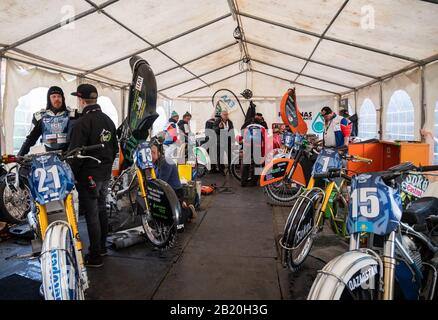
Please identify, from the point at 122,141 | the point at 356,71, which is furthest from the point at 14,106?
the point at 356,71

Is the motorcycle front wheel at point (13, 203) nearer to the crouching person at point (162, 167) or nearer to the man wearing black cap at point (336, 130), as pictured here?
the crouching person at point (162, 167)

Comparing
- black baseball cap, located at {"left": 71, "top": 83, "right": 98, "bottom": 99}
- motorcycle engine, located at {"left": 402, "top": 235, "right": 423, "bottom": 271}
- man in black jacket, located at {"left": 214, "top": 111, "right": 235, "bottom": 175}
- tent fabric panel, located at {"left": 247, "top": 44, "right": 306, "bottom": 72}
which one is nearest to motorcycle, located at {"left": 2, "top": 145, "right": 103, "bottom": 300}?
black baseball cap, located at {"left": 71, "top": 83, "right": 98, "bottom": 99}

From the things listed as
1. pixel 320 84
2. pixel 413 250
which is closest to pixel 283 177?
pixel 413 250

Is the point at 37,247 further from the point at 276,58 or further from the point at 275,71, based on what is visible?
the point at 275,71

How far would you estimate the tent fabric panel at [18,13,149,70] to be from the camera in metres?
4.30

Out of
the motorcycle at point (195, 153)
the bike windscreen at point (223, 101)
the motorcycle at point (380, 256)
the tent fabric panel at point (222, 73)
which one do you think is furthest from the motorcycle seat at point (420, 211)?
the tent fabric panel at point (222, 73)

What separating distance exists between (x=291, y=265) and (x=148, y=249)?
1428 mm

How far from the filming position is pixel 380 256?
1475 mm

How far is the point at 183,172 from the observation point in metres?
5.39

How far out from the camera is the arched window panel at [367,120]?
26.6ft

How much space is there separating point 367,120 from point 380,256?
7.95 meters

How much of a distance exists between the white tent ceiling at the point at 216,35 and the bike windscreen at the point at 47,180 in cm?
230

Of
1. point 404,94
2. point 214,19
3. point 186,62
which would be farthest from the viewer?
point 186,62

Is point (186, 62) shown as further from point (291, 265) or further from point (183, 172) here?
point (291, 265)
